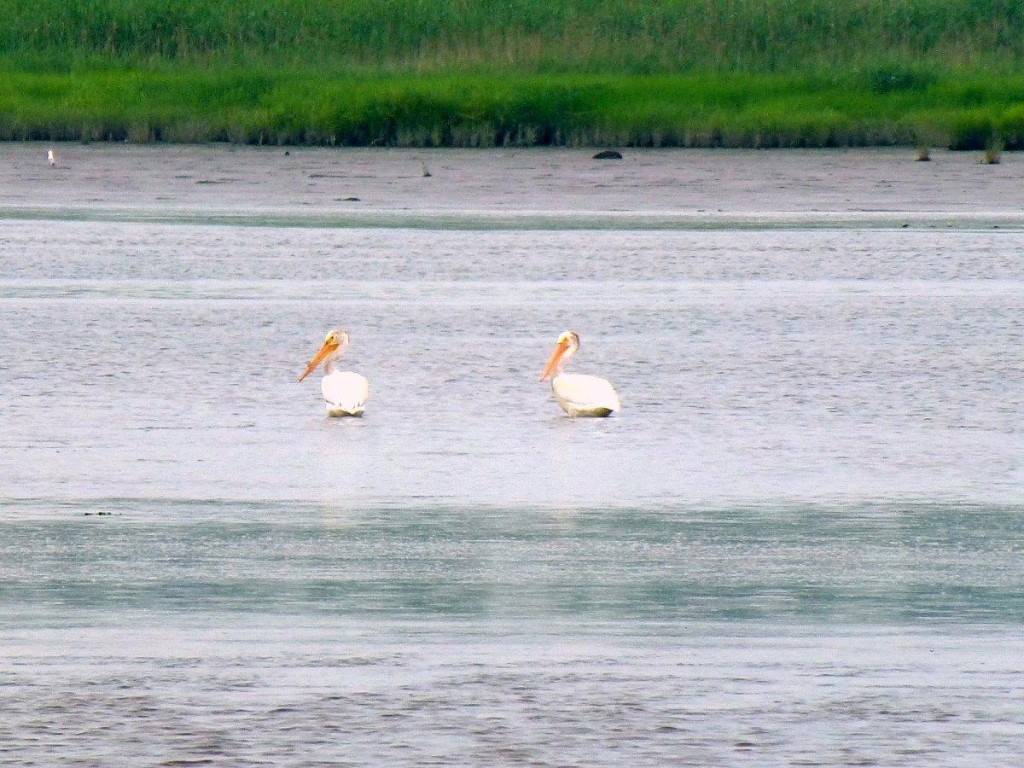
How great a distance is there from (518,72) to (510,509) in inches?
1073

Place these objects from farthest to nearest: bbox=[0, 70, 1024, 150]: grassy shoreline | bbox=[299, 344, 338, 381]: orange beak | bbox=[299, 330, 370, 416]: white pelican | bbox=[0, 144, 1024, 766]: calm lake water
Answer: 1. bbox=[0, 70, 1024, 150]: grassy shoreline
2. bbox=[299, 344, 338, 381]: orange beak
3. bbox=[299, 330, 370, 416]: white pelican
4. bbox=[0, 144, 1024, 766]: calm lake water

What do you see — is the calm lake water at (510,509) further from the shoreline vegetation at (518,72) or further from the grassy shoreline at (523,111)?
the shoreline vegetation at (518,72)

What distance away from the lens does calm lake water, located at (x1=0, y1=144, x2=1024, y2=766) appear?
5.23m

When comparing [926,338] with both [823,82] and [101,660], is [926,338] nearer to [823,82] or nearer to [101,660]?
[101,660]

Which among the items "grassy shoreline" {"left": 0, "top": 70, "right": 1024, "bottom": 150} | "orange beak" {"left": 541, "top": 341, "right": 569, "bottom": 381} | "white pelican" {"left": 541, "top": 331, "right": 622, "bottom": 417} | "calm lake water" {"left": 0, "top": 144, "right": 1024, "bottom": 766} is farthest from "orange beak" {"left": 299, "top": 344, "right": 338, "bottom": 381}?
"grassy shoreline" {"left": 0, "top": 70, "right": 1024, "bottom": 150}

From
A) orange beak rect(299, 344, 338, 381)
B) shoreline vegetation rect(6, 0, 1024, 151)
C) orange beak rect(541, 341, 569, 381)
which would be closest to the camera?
orange beak rect(541, 341, 569, 381)

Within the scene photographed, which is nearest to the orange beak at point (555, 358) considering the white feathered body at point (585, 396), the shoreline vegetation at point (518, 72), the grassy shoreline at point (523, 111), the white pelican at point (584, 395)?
the white pelican at point (584, 395)

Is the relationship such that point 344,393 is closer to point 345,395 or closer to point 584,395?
point 345,395

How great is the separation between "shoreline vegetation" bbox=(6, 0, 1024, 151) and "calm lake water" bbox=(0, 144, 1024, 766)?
1264cm

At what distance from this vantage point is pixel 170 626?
609 centimetres

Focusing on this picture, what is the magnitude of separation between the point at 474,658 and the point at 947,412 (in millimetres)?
5173

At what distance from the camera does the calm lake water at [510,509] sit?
5234 millimetres

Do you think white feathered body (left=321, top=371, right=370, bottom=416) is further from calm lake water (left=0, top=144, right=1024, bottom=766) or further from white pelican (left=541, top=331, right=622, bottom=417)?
white pelican (left=541, top=331, right=622, bottom=417)

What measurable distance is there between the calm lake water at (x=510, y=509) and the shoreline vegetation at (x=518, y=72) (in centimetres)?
1264
